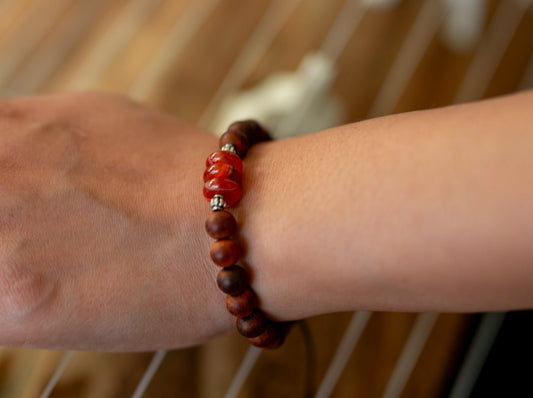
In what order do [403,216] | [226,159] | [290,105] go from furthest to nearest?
[290,105], [226,159], [403,216]

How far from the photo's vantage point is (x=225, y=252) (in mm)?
532

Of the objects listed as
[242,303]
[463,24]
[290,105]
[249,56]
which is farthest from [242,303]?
[463,24]

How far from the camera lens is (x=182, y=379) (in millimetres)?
713

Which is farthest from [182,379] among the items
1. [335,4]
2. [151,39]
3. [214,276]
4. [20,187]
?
[335,4]

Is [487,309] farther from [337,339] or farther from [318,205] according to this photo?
[337,339]

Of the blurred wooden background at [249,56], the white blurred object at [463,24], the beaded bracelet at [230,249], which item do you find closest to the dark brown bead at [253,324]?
the beaded bracelet at [230,249]

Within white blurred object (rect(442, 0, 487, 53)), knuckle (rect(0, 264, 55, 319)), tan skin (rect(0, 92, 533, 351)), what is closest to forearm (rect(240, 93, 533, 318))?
tan skin (rect(0, 92, 533, 351))

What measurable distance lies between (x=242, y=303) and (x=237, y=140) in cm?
19

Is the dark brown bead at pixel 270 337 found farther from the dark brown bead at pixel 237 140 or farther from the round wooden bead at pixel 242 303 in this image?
the dark brown bead at pixel 237 140

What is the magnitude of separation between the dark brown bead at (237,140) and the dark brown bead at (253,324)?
0.18m

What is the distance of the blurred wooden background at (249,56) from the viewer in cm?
81

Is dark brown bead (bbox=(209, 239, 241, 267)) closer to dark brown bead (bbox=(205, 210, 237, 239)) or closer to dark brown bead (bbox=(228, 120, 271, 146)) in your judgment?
dark brown bead (bbox=(205, 210, 237, 239))

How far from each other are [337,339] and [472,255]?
15.3 inches

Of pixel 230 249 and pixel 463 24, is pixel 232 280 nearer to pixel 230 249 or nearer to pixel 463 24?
pixel 230 249
